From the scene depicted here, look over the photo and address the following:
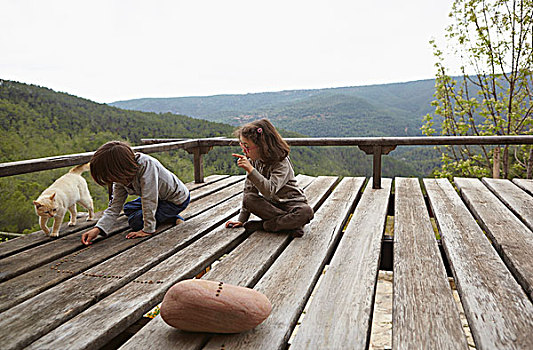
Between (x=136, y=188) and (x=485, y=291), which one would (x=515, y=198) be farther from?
(x=136, y=188)

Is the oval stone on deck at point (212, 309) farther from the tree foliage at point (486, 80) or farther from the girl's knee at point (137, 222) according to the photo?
the tree foliage at point (486, 80)

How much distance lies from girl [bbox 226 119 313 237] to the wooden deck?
100mm

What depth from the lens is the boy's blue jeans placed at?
8.39 ft

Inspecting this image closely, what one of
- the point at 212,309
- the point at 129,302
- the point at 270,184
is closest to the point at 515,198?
the point at 270,184

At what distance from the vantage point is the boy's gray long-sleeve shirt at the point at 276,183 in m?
2.34

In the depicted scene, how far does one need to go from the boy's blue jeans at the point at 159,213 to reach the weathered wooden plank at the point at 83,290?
0.17m

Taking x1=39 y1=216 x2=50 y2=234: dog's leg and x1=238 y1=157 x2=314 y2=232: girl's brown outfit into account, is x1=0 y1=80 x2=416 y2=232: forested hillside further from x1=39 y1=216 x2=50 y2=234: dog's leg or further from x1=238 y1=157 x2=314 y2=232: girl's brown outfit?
x1=39 y1=216 x2=50 y2=234: dog's leg

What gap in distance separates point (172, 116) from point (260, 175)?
12008 mm

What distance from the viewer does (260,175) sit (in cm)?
231

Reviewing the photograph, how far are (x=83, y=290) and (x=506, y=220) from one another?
280 cm

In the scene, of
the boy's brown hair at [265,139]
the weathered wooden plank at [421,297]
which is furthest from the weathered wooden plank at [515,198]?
the boy's brown hair at [265,139]

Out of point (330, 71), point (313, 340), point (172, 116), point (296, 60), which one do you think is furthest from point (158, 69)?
point (313, 340)

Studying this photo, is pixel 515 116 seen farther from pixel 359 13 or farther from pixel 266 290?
pixel 266 290

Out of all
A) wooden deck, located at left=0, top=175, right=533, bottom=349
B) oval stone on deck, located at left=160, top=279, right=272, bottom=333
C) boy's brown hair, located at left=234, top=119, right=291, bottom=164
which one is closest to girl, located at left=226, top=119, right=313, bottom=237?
boy's brown hair, located at left=234, top=119, right=291, bottom=164
